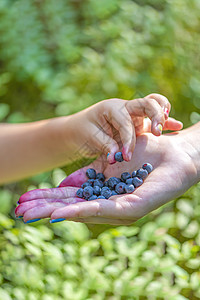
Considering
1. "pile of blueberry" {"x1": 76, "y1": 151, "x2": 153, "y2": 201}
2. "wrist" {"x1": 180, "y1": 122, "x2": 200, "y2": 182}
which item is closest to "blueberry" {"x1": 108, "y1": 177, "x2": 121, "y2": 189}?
"pile of blueberry" {"x1": 76, "y1": 151, "x2": 153, "y2": 201}

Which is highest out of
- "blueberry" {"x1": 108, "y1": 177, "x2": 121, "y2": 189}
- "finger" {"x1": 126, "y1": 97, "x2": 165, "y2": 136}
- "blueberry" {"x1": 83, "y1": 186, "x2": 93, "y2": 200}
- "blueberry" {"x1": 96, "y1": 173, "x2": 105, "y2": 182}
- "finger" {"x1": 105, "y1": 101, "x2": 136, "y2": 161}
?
→ "finger" {"x1": 126, "y1": 97, "x2": 165, "y2": 136}

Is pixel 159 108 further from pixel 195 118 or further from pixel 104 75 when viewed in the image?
pixel 104 75

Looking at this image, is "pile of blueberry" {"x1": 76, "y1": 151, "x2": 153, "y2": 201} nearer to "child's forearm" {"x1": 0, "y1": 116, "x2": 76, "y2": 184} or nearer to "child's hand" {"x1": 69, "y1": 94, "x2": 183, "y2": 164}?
"child's hand" {"x1": 69, "y1": 94, "x2": 183, "y2": 164}

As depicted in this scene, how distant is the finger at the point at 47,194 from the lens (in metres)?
0.99

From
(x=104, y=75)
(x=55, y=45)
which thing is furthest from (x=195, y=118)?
(x=55, y=45)

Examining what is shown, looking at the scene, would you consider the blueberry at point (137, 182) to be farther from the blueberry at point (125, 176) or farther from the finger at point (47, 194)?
the finger at point (47, 194)

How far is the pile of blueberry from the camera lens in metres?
1.03

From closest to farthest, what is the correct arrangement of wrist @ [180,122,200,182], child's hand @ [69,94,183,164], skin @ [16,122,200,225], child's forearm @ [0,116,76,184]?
skin @ [16,122,200,225]
child's hand @ [69,94,183,164]
wrist @ [180,122,200,182]
child's forearm @ [0,116,76,184]

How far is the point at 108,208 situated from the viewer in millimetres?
896

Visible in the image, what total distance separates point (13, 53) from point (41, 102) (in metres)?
0.38

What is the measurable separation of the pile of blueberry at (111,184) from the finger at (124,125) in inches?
3.8

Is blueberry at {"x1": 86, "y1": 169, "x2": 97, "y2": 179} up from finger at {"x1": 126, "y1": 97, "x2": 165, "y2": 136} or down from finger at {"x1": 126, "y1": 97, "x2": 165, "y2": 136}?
down

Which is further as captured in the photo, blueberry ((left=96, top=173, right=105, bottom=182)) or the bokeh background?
the bokeh background

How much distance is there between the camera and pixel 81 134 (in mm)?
1210
